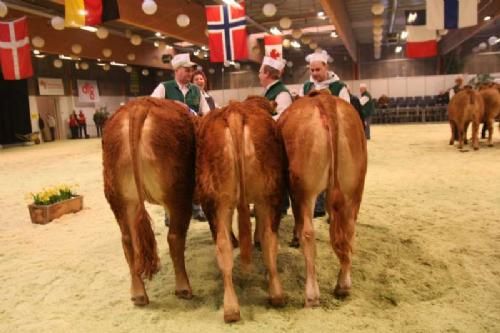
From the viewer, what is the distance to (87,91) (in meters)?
24.9

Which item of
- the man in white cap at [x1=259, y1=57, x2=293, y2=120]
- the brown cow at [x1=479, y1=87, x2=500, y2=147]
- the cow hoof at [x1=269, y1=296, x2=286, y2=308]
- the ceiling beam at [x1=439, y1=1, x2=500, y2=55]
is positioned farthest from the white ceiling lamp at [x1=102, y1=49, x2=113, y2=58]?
the cow hoof at [x1=269, y1=296, x2=286, y2=308]

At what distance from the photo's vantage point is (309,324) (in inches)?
91.5

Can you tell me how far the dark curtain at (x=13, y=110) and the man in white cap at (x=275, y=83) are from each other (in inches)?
776

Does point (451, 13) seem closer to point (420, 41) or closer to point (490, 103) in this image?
point (490, 103)

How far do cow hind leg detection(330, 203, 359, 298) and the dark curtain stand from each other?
20866 millimetres

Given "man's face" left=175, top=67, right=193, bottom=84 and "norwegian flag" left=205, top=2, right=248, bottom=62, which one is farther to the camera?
"norwegian flag" left=205, top=2, right=248, bottom=62

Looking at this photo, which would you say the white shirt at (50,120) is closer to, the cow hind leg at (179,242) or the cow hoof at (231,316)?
the cow hind leg at (179,242)

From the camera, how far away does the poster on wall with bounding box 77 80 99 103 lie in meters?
24.5

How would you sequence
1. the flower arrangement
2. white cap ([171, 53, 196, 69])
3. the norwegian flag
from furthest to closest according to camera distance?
the norwegian flag
the flower arrangement
white cap ([171, 53, 196, 69])

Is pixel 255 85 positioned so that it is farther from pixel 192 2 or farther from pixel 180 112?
pixel 180 112

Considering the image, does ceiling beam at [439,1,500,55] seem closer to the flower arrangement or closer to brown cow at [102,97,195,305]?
the flower arrangement

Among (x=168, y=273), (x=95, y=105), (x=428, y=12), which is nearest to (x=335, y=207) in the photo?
(x=168, y=273)

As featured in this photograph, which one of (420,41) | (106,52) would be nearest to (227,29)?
(420,41)

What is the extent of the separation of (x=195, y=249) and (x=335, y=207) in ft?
5.73
